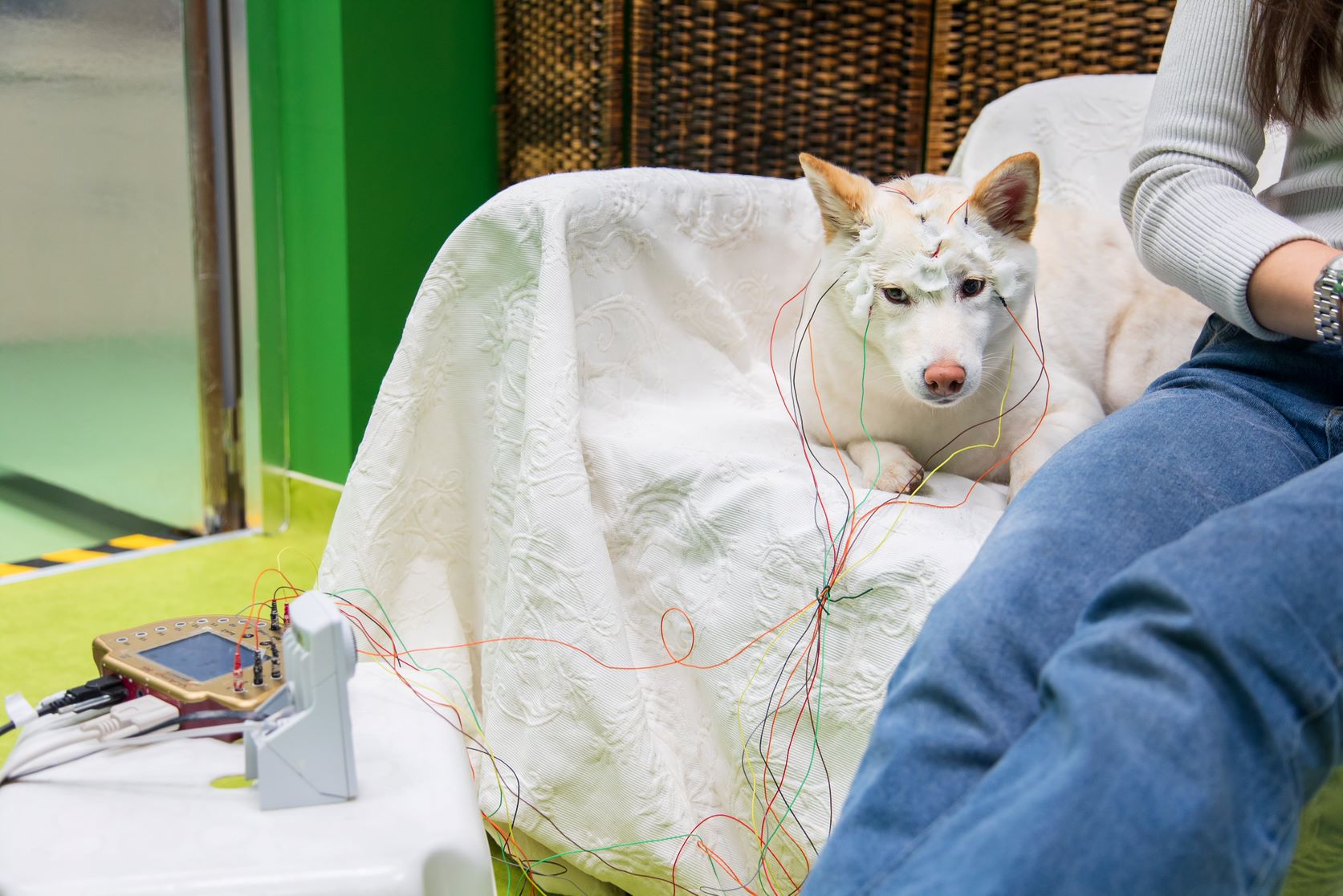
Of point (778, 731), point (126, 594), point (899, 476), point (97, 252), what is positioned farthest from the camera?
point (97, 252)

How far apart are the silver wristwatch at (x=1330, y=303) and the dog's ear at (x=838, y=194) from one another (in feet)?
1.74

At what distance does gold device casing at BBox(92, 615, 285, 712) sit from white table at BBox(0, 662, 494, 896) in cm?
3

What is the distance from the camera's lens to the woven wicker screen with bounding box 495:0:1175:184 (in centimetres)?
196

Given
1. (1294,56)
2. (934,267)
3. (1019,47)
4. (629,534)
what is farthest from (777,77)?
(1294,56)

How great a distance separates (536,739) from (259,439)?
150 cm

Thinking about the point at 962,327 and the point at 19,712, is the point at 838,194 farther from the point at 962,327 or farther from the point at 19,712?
the point at 19,712

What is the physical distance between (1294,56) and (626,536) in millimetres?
807

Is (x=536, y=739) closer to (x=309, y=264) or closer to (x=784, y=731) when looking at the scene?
(x=784, y=731)

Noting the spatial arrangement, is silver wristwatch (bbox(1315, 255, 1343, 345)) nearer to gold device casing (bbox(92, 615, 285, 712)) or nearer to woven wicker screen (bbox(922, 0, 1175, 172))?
gold device casing (bbox(92, 615, 285, 712))

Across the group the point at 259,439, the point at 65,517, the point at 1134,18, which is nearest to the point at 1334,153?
the point at 1134,18

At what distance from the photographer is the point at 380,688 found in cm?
86

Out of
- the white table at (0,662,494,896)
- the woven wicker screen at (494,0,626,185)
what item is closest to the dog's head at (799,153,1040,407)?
the white table at (0,662,494,896)

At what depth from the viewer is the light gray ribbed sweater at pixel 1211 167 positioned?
82 centimetres

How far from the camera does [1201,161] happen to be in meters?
0.87
